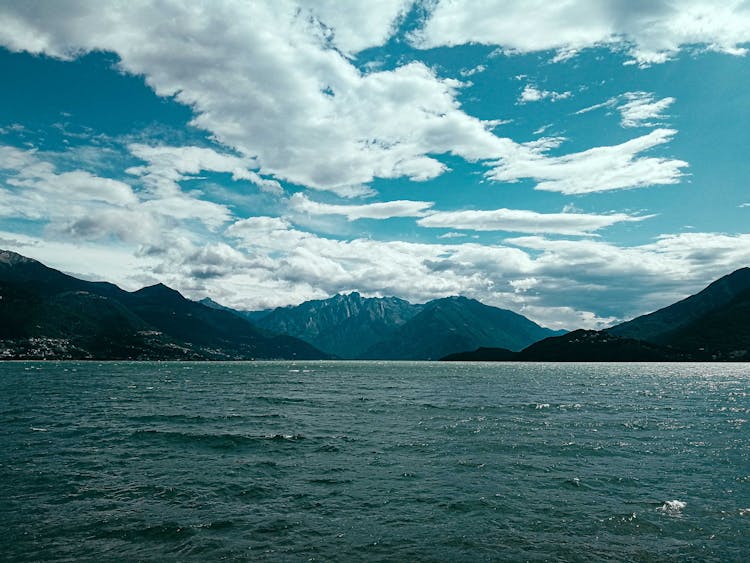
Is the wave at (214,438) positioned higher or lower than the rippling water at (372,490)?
lower

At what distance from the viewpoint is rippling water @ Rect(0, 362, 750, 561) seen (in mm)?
23141

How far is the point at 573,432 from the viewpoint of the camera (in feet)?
184

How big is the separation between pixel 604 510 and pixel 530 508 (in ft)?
15.0

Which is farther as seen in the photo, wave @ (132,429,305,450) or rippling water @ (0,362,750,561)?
wave @ (132,429,305,450)

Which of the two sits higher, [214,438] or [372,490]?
[372,490]

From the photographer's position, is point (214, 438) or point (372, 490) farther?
point (214, 438)

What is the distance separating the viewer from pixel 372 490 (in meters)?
32.0

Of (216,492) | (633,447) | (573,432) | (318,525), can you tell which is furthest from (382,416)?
(318,525)

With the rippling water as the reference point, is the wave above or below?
below

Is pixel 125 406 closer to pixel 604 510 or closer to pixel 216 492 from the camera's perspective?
pixel 216 492

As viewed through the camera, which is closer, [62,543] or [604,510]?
[62,543]

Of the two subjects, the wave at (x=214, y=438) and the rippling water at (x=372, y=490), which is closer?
the rippling water at (x=372, y=490)

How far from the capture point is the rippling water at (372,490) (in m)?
23.1

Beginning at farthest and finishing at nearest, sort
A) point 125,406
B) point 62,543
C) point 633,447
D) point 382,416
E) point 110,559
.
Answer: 1. point 125,406
2. point 382,416
3. point 633,447
4. point 62,543
5. point 110,559
